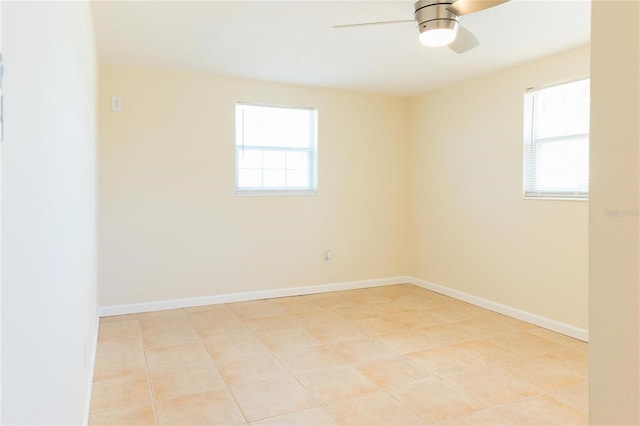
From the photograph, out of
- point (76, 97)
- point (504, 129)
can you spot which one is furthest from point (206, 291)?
point (504, 129)

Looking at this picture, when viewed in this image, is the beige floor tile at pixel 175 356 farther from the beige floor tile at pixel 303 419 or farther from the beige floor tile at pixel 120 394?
the beige floor tile at pixel 303 419

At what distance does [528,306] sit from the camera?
13.1ft

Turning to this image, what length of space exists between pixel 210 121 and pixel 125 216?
1.23 m

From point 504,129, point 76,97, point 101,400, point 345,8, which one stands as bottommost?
point 101,400

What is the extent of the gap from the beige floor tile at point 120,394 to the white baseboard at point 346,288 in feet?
5.10

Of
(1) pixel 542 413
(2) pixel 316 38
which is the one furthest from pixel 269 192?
(1) pixel 542 413

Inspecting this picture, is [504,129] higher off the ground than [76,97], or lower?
higher

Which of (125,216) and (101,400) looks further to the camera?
(125,216)

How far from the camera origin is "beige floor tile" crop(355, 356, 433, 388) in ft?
8.91

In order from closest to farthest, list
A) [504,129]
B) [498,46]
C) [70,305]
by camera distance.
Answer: [70,305], [498,46], [504,129]

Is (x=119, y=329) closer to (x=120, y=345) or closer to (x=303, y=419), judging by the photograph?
(x=120, y=345)

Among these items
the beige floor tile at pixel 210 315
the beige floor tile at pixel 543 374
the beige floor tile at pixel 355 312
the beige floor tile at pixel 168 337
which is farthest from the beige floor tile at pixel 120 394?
the beige floor tile at pixel 543 374

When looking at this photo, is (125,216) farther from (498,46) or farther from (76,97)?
(498,46)

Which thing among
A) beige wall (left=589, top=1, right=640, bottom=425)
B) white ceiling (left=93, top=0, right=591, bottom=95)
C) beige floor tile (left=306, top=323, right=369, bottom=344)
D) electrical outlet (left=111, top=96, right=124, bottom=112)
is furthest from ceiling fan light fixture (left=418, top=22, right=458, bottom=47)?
electrical outlet (left=111, top=96, right=124, bottom=112)
